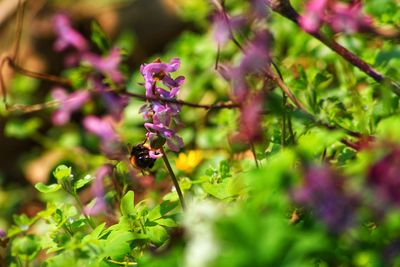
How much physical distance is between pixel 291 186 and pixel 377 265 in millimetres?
170

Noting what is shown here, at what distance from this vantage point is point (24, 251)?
4.64 ft

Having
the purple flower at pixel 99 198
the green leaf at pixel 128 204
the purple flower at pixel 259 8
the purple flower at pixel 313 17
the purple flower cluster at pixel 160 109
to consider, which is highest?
the purple flower at pixel 259 8

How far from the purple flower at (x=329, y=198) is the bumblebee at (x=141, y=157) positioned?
0.92m

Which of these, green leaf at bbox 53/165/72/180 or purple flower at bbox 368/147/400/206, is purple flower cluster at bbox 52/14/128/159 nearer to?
green leaf at bbox 53/165/72/180

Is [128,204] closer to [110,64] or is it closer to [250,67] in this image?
[250,67]

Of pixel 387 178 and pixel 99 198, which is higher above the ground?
pixel 387 178

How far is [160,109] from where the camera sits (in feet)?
5.82

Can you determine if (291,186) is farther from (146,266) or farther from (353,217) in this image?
(146,266)

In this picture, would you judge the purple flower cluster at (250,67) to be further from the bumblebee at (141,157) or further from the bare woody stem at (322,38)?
the bumblebee at (141,157)

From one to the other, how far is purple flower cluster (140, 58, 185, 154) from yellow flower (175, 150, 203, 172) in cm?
95

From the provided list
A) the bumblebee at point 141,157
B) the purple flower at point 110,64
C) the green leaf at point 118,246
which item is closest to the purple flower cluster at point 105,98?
the purple flower at point 110,64

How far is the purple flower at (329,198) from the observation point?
1.02 metres

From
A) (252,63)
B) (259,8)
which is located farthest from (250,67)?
(259,8)

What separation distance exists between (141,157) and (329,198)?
0.96 m
